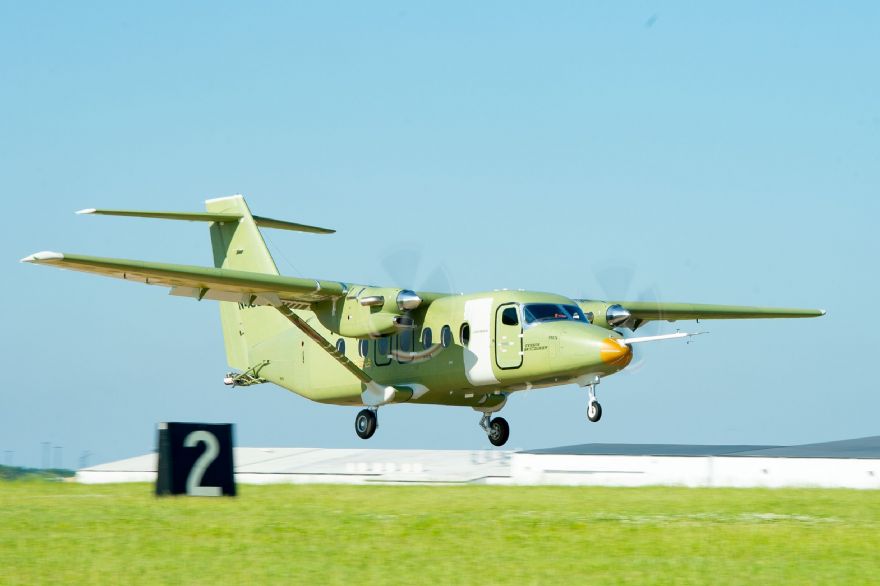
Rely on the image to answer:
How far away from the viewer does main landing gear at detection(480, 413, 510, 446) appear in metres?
28.5

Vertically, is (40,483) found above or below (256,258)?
below

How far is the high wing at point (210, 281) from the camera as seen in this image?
22.2 metres

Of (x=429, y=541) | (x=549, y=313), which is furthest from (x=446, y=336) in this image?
(x=429, y=541)

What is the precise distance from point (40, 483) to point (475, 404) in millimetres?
10532

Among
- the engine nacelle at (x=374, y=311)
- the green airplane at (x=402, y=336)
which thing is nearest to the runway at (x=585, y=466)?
the green airplane at (x=402, y=336)

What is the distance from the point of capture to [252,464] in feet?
112

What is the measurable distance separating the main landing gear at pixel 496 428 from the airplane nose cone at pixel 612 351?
17.8ft

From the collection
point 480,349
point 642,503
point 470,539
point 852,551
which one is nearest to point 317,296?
point 480,349

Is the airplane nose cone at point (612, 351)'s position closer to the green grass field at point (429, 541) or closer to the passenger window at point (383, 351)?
the passenger window at point (383, 351)

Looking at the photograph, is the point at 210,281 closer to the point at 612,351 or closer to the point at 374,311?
the point at 374,311

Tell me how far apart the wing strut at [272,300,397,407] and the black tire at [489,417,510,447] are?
3.09m

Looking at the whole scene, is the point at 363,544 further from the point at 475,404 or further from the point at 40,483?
the point at 475,404

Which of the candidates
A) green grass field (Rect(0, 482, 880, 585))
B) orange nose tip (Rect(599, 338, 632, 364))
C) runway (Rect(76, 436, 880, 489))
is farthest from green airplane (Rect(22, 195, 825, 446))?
green grass field (Rect(0, 482, 880, 585))

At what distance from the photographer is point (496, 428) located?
28.6 metres
